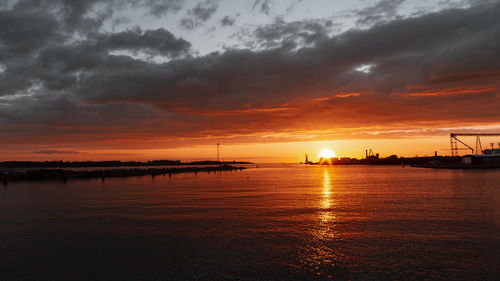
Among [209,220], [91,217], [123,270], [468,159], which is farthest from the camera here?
[468,159]

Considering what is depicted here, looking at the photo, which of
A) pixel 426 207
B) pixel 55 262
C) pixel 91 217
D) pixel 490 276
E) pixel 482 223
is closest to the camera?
pixel 490 276

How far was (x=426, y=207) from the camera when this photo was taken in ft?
114

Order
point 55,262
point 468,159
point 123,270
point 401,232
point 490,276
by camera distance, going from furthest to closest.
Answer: point 468,159
point 401,232
point 55,262
point 123,270
point 490,276

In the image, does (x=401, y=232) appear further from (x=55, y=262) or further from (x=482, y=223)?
(x=55, y=262)

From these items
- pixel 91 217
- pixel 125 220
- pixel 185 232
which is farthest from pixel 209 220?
pixel 91 217

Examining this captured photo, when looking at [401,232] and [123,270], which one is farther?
[401,232]

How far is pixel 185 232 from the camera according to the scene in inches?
935

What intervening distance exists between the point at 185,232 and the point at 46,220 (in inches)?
574

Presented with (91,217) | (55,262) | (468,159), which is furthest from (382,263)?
(468,159)

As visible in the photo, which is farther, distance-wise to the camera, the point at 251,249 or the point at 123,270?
the point at 251,249

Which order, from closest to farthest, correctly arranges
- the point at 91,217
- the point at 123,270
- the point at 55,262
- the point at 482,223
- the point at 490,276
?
the point at 490,276 → the point at 123,270 → the point at 55,262 → the point at 482,223 → the point at 91,217

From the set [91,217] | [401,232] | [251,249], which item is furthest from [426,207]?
[91,217]

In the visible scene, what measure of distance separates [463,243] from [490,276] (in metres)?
5.60

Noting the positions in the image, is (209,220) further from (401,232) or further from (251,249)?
(401,232)
